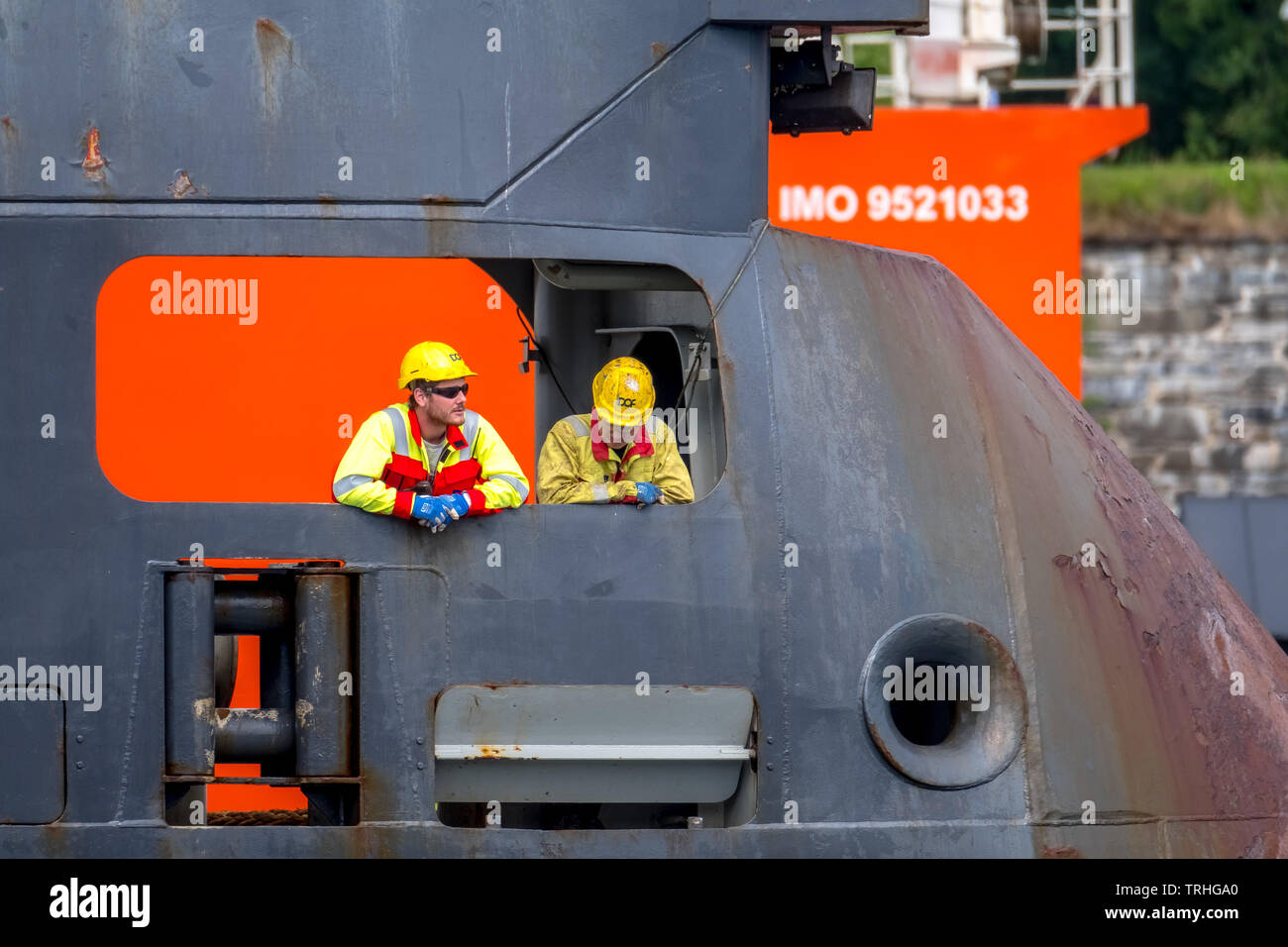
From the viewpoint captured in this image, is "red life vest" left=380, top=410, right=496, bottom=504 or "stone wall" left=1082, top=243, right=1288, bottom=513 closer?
"red life vest" left=380, top=410, right=496, bottom=504

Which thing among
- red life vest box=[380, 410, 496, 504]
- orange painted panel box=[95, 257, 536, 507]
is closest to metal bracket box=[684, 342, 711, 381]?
red life vest box=[380, 410, 496, 504]

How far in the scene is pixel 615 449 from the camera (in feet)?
20.1

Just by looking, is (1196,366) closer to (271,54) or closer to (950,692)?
(950,692)

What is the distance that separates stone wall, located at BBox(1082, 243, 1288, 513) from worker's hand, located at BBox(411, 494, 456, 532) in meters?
14.2

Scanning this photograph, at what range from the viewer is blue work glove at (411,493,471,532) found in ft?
18.0

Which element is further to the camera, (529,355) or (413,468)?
(529,355)

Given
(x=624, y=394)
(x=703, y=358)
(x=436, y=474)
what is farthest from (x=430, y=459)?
(x=703, y=358)

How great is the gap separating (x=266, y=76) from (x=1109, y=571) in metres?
3.04

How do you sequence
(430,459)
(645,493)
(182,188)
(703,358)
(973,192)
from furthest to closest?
1. (973,192)
2. (703,358)
3. (430,459)
4. (182,188)
5. (645,493)

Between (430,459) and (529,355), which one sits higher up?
(529,355)

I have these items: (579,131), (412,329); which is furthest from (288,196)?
(412,329)

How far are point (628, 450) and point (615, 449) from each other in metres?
0.08

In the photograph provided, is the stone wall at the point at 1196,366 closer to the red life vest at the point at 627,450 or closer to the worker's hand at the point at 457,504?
the red life vest at the point at 627,450

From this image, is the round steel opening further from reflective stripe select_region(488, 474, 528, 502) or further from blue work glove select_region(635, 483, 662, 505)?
reflective stripe select_region(488, 474, 528, 502)
